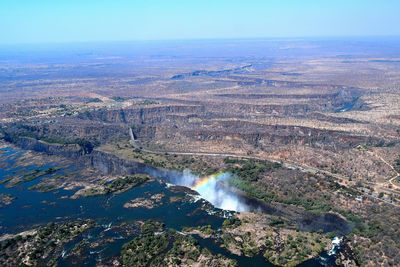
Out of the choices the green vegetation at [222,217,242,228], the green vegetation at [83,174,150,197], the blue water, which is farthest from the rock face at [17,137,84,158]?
the green vegetation at [222,217,242,228]

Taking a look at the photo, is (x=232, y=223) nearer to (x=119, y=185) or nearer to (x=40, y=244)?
(x=119, y=185)

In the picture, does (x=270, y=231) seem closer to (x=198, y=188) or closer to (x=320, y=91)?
(x=198, y=188)

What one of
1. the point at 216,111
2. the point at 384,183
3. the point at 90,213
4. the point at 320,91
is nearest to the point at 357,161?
the point at 384,183

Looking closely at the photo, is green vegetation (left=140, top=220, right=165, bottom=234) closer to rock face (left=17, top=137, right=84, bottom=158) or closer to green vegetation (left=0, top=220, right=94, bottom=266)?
green vegetation (left=0, top=220, right=94, bottom=266)

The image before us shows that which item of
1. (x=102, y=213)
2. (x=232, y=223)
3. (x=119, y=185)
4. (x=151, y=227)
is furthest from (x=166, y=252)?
(x=119, y=185)

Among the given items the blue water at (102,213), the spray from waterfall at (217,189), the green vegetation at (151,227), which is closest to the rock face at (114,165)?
the blue water at (102,213)

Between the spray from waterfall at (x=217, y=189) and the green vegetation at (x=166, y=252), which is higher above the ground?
the green vegetation at (x=166, y=252)

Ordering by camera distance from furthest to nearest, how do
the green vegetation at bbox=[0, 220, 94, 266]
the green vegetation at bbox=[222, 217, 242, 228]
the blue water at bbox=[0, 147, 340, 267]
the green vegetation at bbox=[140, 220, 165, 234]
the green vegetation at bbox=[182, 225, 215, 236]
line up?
the green vegetation at bbox=[222, 217, 242, 228], the green vegetation at bbox=[140, 220, 165, 234], the green vegetation at bbox=[182, 225, 215, 236], the blue water at bbox=[0, 147, 340, 267], the green vegetation at bbox=[0, 220, 94, 266]

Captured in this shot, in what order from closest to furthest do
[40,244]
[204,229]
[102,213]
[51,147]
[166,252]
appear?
1. [166,252]
2. [40,244]
3. [204,229]
4. [102,213]
5. [51,147]

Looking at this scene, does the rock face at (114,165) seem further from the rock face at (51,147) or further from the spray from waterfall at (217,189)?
the spray from waterfall at (217,189)

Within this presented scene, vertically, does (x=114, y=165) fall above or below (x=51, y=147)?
below
